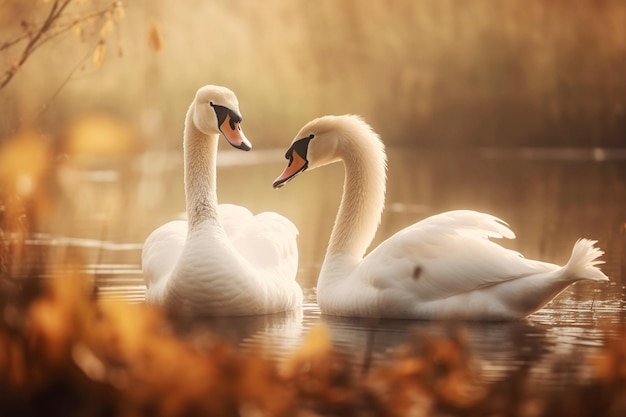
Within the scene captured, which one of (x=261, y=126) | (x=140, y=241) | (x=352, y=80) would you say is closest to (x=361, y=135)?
(x=140, y=241)

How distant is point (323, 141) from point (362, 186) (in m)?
0.47

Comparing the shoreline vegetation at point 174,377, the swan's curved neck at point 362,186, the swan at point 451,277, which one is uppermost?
the swan's curved neck at point 362,186

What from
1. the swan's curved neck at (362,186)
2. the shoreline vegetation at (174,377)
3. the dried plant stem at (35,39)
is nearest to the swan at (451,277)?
the swan's curved neck at (362,186)

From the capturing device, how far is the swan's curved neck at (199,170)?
31.9ft

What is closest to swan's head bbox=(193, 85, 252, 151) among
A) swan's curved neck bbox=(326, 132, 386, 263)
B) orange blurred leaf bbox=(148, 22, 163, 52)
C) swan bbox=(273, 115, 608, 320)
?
swan's curved neck bbox=(326, 132, 386, 263)

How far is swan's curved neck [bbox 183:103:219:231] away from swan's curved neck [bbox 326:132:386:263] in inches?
40.5

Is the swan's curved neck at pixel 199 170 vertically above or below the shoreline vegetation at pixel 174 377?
above

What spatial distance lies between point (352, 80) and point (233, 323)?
159 ft

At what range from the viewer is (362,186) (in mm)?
10164

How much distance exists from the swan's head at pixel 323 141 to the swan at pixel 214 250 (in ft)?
2.02

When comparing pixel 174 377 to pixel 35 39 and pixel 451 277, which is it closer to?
pixel 35 39

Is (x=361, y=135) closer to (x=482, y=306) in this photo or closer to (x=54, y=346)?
(x=482, y=306)

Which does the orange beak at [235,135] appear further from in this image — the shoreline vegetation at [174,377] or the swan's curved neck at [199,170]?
the shoreline vegetation at [174,377]

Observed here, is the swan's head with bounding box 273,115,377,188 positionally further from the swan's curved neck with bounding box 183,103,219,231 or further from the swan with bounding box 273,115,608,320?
the swan with bounding box 273,115,608,320
